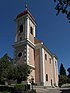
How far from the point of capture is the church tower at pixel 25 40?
111 feet

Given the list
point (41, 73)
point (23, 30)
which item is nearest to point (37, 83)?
point (41, 73)

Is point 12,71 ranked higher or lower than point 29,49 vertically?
lower

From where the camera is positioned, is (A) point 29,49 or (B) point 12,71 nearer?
(B) point 12,71

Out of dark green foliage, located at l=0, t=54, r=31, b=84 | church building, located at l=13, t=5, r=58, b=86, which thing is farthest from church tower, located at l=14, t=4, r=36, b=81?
dark green foliage, located at l=0, t=54, r=31, b=84

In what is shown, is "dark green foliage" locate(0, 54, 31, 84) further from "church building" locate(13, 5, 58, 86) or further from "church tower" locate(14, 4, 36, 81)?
"church building" locate(13, 5, 58, 86)

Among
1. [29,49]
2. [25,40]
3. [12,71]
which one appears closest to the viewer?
[12,71]

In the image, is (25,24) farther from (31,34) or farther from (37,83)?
(37,83)

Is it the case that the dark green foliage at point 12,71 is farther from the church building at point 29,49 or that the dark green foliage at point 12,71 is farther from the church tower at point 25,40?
the church building at point 29,49

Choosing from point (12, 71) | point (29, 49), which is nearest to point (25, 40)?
point (29, 49)

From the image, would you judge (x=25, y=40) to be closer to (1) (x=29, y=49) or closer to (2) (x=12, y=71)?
(1) (x=29, y=49)

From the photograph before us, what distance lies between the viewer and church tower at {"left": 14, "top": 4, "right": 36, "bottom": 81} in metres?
33.8

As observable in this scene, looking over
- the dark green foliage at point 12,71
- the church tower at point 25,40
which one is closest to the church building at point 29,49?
the church tower at point 25,40

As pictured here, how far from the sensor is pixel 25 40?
34.9 meters

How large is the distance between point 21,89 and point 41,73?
14.5m
